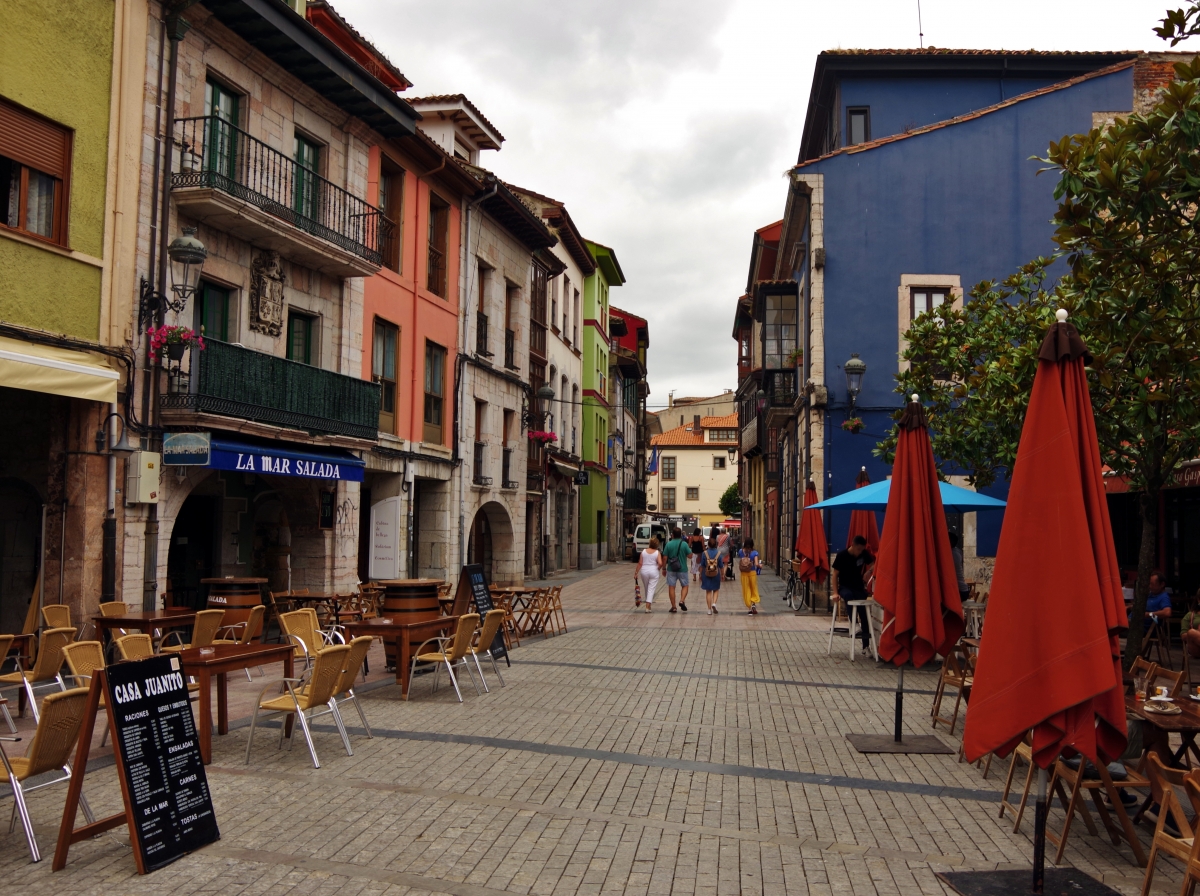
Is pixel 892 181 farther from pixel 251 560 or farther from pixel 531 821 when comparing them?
pixel 531 821

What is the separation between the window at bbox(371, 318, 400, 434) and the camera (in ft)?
62.8

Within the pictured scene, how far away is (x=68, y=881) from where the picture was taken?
4.87m

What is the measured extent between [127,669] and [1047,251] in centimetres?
2178

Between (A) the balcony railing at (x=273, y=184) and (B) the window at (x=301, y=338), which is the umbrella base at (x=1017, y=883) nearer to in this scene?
(A) the balcony railing at (x=273, y=184)

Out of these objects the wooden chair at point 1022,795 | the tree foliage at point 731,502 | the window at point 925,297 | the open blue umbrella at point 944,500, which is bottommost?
the wooden chair at point 1022,795

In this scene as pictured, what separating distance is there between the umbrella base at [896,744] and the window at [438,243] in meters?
15.8

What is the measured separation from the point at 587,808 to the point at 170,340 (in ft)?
28.8

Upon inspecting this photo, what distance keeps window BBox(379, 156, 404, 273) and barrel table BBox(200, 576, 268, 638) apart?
367 inches

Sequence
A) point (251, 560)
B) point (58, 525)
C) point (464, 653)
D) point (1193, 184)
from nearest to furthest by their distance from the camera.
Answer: point (1193, 184), point (464, 653), point (58, 525), point (251, 560)

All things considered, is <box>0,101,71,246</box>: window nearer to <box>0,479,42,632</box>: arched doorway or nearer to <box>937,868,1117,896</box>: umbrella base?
<box>0,479,42,632</box>: arched doorway

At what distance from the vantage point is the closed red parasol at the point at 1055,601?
475 cm

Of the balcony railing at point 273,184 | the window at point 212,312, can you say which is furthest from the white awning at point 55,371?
the balcony railing at point 273,184

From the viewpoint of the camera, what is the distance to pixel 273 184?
1547cm

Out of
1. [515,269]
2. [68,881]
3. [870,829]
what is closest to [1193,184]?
[870,829]
